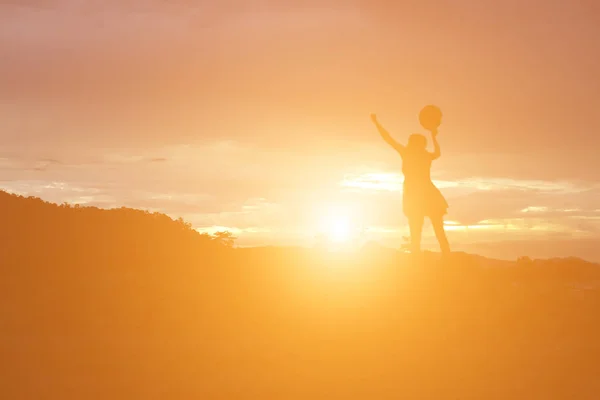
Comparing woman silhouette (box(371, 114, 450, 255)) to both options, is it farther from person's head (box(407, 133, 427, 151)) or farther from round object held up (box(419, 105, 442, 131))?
round object held up (box(419, 105, 442, 131))

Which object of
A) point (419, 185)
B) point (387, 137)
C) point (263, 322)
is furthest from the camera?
point (387, 137)

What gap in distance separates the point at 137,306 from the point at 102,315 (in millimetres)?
668

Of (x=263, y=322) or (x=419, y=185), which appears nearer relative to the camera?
(x=263, y=322)

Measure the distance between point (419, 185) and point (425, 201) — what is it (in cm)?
37

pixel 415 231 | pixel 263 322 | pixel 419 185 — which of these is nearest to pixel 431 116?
pixel 419 185

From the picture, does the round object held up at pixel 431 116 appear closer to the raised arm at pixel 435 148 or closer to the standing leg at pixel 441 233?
the raised arm at pixel 435 148

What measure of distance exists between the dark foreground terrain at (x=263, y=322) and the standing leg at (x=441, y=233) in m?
0.34

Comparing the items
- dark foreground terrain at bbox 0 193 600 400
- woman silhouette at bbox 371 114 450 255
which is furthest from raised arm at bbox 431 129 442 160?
dark foreground terrain at bbox 0 193 600 400

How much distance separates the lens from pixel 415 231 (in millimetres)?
13445

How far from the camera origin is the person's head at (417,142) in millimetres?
13266

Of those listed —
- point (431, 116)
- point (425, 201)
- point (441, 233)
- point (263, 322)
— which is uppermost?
point (431, 116)

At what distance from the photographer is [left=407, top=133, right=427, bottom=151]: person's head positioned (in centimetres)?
1327

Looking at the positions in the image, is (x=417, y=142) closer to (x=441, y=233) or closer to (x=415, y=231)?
(x=415, y=231)

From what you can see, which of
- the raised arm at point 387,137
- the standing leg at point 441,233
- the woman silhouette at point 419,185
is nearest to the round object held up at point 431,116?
the woman silhouette at point 419,185
